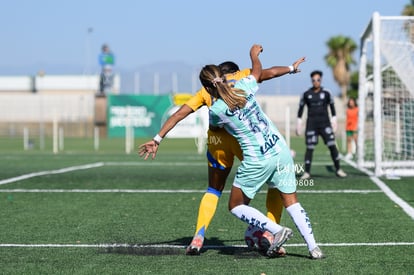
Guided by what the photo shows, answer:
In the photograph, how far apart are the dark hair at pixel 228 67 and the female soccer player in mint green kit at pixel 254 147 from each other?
11.8 inches

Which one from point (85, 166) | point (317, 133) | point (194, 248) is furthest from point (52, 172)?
point (194, 248)

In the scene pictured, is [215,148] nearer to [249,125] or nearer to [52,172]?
[249,125]

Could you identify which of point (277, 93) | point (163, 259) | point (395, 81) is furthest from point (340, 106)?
point (163, 259)

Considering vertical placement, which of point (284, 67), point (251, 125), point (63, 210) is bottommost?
point (63, 210)

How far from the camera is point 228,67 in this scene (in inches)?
331

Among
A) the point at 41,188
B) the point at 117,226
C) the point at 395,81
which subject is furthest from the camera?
the point at 395,81

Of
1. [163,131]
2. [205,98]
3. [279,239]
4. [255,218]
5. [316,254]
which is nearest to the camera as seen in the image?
[279,239]

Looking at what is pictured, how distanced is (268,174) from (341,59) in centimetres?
6743

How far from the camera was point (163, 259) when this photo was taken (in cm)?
812

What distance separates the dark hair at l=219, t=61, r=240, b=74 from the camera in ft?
27.5

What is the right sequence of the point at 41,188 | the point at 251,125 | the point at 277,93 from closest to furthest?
the point at 251,125, the point at 41,188, the point at 277,93

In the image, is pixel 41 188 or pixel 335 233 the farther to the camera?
pixel 41 188

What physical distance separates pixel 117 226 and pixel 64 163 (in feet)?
44.7

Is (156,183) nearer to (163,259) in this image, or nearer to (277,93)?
(163,259)
